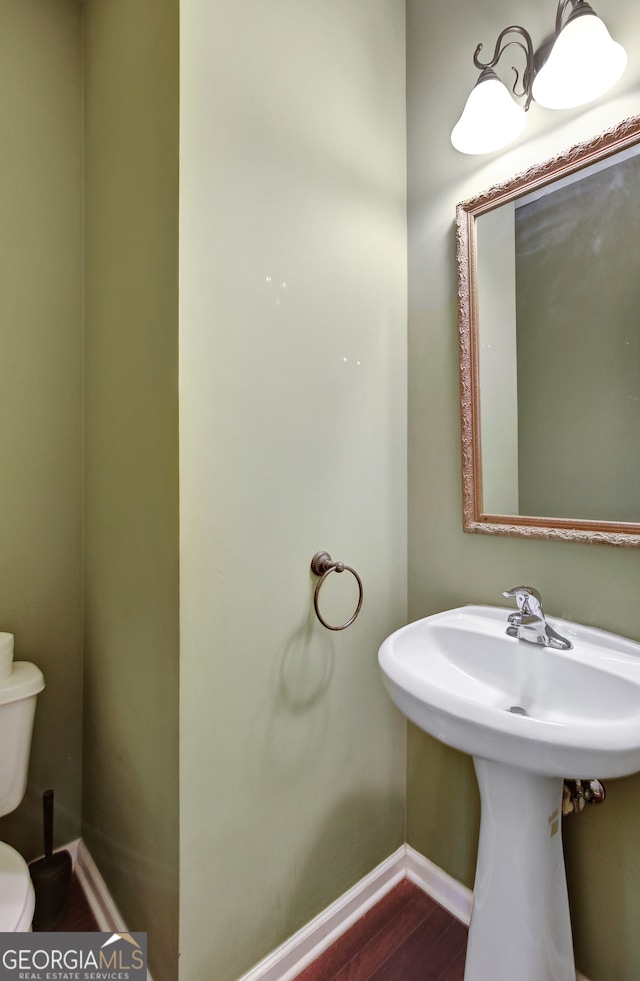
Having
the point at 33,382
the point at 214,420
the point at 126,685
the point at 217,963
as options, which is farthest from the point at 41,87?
the point at 217,963

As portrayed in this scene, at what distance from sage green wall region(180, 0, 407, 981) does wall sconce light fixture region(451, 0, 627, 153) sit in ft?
0.94

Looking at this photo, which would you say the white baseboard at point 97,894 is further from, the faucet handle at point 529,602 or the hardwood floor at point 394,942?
the faucet handle at point 529,602

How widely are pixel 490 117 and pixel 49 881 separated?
2297 millimetres

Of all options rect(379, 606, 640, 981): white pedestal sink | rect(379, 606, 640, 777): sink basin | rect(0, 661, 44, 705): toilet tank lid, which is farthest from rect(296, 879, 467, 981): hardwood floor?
rect(0, 661, 44, 705): toilet tank lid

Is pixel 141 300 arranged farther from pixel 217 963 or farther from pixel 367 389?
pixel 217 963

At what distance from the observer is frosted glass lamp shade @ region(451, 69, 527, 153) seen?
1.08 meters

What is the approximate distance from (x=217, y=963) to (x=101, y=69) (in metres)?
2.26

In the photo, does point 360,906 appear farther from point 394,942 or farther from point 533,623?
point 533,623

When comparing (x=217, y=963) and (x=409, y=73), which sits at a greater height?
(x=409, y=73)

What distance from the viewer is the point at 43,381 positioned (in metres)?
1.37

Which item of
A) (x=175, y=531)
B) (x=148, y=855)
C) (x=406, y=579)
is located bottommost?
(x=148, y=855)

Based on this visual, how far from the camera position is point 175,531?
2.98 ft

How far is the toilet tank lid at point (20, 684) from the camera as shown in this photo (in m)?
1.12

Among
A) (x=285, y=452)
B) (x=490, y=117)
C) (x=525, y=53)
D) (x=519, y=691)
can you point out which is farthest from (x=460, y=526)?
(x=525, y=53)
